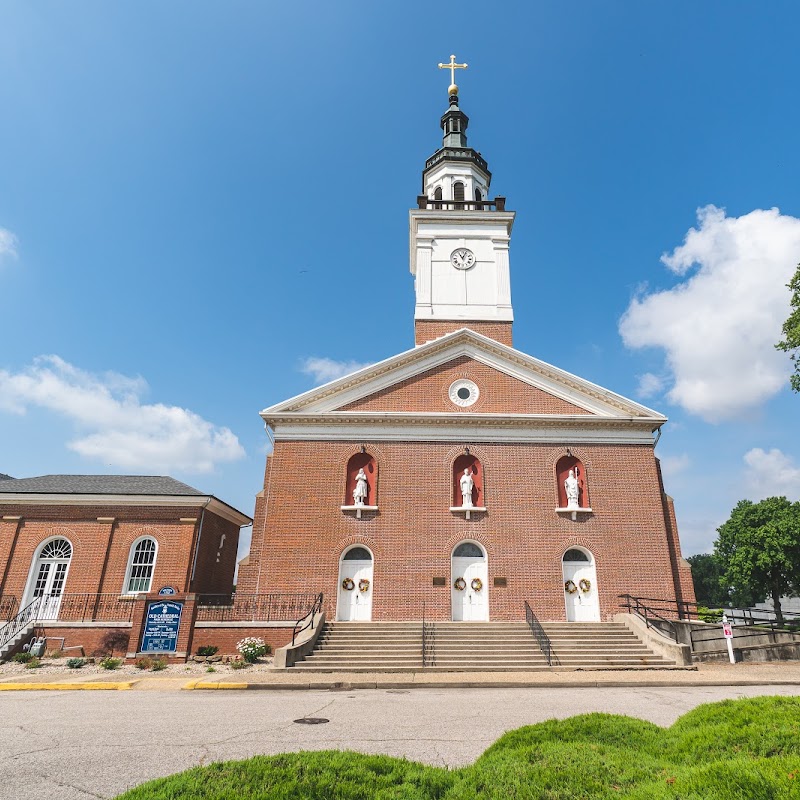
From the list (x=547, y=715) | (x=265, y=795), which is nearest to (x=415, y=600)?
(x=547, y=715)

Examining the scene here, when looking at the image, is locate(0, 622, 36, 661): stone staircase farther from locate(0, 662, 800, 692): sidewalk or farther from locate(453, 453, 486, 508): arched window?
locate(453, 453, 486, 508): arched window

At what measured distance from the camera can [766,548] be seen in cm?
3162

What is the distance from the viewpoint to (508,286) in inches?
1096

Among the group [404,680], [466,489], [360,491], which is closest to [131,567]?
[360,491]

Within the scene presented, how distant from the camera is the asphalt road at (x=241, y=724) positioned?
6.02 metres

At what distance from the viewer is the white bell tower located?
2711cm

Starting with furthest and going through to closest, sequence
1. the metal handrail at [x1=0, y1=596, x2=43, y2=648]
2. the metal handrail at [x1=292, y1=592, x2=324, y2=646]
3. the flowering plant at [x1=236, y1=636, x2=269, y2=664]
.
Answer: the metal handrail at [x1=0, y1=596, x2=43, y2=648]
the metal handrail at [x1=292, y1=592, x2=324, y2=646]
the flowering plant at [x1=236, y1=636, x2=269, y2=664]

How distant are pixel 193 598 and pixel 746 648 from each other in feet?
59.1

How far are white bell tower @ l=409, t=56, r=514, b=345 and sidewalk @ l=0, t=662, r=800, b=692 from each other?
→ 634 inches

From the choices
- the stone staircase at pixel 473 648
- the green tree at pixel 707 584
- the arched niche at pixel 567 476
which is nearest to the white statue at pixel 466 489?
the arched niche at pixel 567 476

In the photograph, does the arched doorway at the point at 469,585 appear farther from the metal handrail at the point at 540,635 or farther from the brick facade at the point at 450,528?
the metal handrail at the point at 540,635

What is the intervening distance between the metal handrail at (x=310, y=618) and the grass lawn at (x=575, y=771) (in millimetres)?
12850

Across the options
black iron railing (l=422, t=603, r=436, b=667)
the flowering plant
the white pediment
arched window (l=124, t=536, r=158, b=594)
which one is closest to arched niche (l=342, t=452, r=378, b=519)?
the white pediment

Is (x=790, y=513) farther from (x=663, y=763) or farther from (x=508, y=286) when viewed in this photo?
(x=663, y=763)
